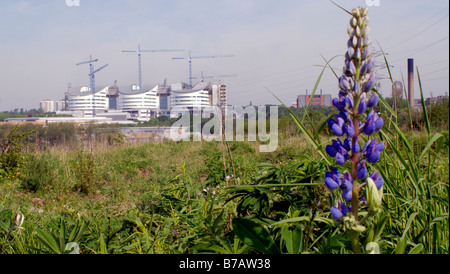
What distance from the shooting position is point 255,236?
1.00 metres

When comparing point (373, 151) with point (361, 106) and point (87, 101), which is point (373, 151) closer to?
point (361, 106)

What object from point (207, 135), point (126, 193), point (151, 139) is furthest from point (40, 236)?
point (151, 139)

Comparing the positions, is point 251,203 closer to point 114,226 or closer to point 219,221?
point 219,221

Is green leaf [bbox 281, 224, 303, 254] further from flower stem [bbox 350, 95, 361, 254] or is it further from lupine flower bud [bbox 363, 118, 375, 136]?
lupine flower bud [bbox 363, 118, 375, 136]

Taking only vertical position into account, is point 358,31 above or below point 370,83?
above

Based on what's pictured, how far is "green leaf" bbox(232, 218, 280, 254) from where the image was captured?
38.9 inches

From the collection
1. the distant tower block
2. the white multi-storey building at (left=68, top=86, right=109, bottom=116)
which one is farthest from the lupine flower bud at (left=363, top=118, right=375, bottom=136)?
the white multi-storey building at (left=68, top=86, right=109, bottom=116)

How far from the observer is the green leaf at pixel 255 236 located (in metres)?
0.99

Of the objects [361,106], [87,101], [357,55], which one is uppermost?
[87,101]

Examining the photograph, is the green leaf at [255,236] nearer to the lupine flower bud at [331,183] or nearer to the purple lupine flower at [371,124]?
the lupine flower bud at [331,183]

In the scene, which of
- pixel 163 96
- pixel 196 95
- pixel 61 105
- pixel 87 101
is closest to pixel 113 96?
pixel 87 101

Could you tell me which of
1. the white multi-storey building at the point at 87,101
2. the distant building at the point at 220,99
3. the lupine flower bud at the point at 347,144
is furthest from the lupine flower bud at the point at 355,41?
the white multi-storey building at the point at 87,101
